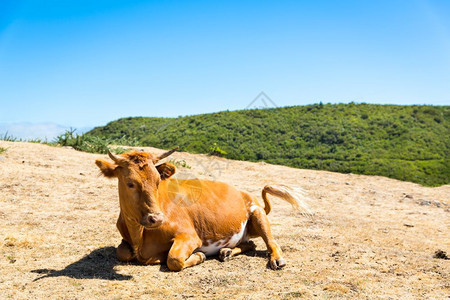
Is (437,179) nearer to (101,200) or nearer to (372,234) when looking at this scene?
(372,234)

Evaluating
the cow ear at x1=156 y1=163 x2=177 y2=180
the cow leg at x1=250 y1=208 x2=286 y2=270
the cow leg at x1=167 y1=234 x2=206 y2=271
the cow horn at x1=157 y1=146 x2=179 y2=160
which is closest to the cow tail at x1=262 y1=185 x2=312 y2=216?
the cow leg at x1=250 y1=208 x2=286 y2=270

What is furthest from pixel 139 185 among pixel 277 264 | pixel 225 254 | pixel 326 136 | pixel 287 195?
pixel 326 136

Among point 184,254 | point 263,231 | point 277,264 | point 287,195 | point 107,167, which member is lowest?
point 277,264

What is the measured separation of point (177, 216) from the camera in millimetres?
5848

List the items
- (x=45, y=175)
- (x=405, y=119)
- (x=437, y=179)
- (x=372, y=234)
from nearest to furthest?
(x=372, y=234) → (x=45, y=175) → (x=437, y=179) → (x=405, y=119)

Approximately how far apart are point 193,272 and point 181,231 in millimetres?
634

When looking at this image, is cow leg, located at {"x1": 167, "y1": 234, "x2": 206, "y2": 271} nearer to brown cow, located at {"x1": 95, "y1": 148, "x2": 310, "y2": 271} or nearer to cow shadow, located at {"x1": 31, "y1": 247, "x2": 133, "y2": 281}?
brown cow, located at {"x1": 95, "y1": 148, "x2": 310, "y2": 271}

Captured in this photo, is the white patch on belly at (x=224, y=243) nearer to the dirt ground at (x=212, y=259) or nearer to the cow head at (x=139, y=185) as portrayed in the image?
the dirt ground at (x=212, y=259)

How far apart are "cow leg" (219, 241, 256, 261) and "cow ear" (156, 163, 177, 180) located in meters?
1.46

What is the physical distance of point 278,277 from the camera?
208 inches

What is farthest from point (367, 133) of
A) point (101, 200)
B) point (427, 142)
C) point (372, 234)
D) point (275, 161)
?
point (101, 200)

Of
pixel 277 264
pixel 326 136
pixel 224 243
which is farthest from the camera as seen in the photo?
pixel 326 136

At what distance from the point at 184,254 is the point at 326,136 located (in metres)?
21.7

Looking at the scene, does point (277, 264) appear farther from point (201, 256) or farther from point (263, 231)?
point (201, 256)
